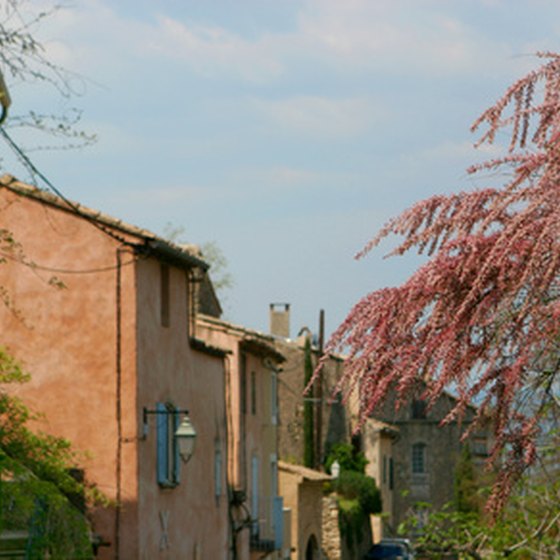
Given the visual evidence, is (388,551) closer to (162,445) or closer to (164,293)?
(164,293)

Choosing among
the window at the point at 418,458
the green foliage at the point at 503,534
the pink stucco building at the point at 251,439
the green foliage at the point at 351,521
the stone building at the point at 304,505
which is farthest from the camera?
the window at the point at 418,458

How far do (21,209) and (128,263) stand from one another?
2.01 m

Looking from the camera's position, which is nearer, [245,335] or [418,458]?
[245,335]

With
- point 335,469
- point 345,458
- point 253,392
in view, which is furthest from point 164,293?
point 345,458

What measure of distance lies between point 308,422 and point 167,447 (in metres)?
30.9

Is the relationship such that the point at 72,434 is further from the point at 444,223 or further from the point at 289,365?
the point at 289,365

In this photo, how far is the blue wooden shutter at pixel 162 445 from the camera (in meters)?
27.6

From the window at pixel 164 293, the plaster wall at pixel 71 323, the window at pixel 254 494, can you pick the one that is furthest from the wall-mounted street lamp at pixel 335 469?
the plaster wall at pixel 71 323

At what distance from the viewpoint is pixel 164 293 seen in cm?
2891

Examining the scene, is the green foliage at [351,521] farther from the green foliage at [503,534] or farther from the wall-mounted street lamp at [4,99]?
the wall-mounted street lamp at [4,99]

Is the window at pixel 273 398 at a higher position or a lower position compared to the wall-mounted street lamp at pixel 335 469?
higher

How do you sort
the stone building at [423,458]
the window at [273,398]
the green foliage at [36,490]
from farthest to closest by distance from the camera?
the stone building at [423,458]
the window at [273,398]
the green foliage at [36,490]

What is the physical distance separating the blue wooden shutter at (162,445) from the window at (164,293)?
1.67 meters

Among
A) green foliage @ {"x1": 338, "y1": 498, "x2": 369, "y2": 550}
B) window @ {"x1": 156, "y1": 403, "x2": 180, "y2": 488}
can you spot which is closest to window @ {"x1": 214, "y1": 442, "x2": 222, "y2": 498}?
window @ {"x1": 156, "y1": 403, "x2": 180, "y2": 488}
